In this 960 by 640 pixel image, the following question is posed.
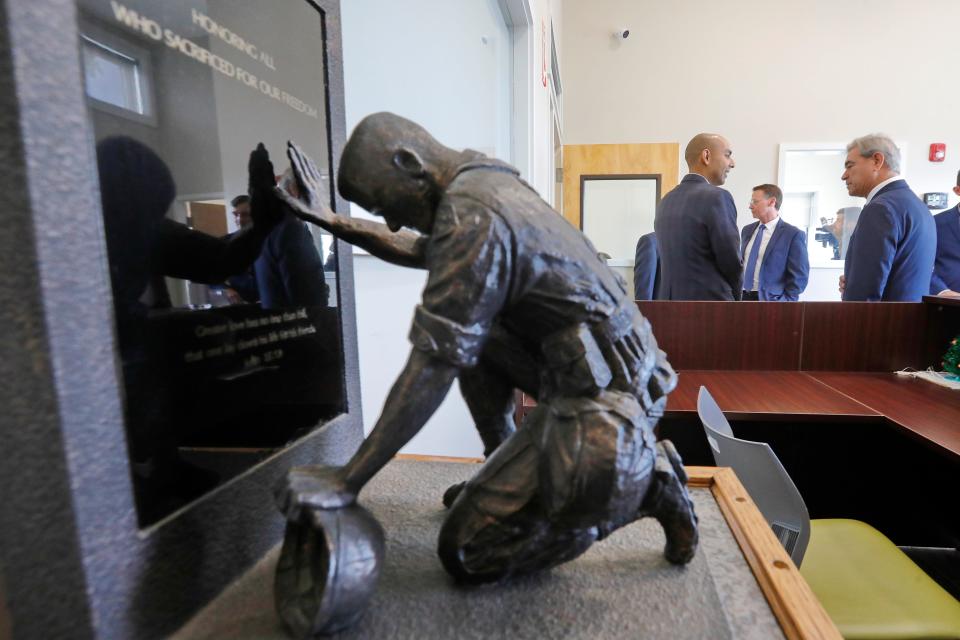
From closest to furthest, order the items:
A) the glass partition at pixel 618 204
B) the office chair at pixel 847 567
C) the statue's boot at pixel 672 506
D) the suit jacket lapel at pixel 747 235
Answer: the statue's boot at pixel 672 506 → the office chair at pixel 847 567 → the suit jacket lapel at pixel 747 235 → the glass partition at pixel 618 204

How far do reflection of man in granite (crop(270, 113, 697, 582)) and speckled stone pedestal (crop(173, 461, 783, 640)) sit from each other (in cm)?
4

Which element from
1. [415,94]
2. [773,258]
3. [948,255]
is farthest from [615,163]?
[415,94]

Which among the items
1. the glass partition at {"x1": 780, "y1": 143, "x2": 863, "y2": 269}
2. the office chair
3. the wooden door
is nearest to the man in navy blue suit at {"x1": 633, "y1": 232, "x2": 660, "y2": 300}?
the wooden door

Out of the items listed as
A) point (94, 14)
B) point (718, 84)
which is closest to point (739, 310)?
point (94, 14)

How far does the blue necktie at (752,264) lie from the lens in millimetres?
3677

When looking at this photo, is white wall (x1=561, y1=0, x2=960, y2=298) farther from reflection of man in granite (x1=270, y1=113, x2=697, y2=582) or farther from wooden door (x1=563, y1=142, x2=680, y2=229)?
reflection of man in granite (x1=270, y1=113, x2=697, y2=582)

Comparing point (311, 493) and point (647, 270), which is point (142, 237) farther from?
point (647, 270)

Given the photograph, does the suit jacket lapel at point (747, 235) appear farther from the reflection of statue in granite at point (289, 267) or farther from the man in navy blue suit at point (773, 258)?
the reflection of statue in granite at point (289, 267)

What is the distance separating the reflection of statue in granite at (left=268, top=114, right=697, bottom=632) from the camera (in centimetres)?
61

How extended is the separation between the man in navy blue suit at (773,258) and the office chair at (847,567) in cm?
248

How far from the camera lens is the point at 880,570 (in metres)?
1.18

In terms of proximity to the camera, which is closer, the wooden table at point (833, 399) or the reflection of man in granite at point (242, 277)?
the reflection of man in granite at point (242, 277)

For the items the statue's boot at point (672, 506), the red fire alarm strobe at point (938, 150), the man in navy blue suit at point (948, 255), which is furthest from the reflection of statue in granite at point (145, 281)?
the red fire alarm strobe at point (938, 150)

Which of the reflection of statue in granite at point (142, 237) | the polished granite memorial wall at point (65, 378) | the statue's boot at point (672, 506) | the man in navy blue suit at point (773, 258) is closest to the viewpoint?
the polished granite memorial wall at point (65, 378)
